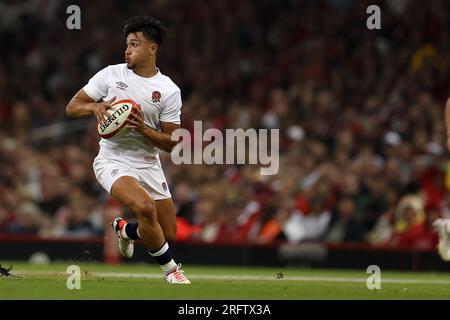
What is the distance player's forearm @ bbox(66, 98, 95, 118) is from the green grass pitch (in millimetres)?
1610

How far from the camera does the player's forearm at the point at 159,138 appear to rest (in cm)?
1226

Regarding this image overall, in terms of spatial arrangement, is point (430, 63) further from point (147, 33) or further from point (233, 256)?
point (147, 33)

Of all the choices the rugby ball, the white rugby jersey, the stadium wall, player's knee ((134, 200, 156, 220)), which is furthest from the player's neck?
the stadium wall

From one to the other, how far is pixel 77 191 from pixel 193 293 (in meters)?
9.47

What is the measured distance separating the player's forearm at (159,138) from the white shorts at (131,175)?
40cm

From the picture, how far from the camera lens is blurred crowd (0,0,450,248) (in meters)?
18.5

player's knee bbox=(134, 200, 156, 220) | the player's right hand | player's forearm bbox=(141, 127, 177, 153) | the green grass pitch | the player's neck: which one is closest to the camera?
the green grass pitch

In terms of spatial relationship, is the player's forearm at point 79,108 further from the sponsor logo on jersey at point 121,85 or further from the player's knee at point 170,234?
the player's knee at point 170,234

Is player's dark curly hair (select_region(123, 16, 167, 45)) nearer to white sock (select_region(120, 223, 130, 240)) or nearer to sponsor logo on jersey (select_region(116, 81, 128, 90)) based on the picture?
sponsor logo on jersey (select_region(116, 81, 128, 90))

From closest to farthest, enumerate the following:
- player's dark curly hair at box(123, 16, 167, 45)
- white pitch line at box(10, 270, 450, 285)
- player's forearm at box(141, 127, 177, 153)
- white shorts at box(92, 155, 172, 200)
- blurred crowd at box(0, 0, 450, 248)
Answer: player's forearm at box(141, 127, 177, 153), white shorts at box(92, 155, 172, 200), player's dark curly hair at box(123, 16, 167, 45), white pitch line at box(10, 270, 450, 285), blurred crowd at box(0, 0, 450, 248)
